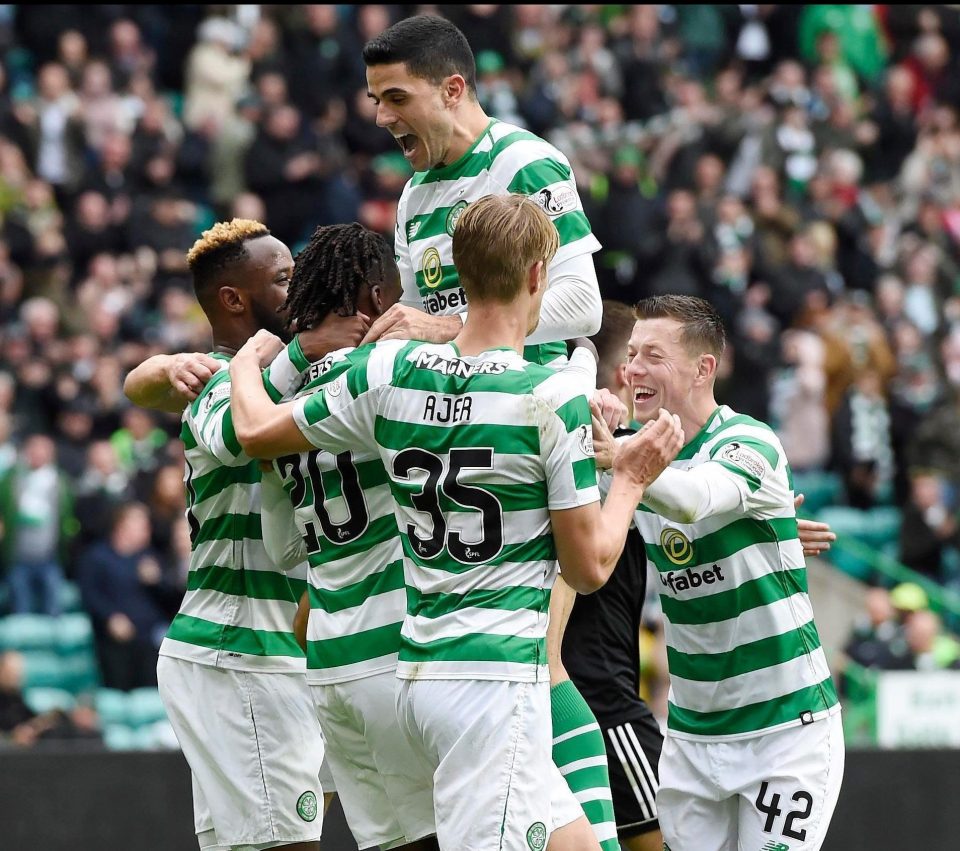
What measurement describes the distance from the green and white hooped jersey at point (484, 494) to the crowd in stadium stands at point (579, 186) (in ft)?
22.2

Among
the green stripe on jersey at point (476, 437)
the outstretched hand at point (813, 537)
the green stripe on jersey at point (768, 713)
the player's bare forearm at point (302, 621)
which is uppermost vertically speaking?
the green stripe on jersey at point (476, 437)

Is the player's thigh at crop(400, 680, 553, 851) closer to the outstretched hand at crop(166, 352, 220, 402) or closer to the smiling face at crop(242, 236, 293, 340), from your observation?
the outstretched hand at crop(166, 352, 220, 402)

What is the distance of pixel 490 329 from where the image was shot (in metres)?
4.31

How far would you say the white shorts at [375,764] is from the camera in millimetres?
4586

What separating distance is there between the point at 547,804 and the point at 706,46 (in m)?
13.5

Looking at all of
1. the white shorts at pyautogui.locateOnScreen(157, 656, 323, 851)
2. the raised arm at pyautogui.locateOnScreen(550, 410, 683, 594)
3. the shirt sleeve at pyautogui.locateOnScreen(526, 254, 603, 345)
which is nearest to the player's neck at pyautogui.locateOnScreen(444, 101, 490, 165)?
the shirt sleeve at pyautogui.locateOnScreen(526, 254, 603, 345)

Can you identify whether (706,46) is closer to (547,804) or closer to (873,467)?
(873,467)

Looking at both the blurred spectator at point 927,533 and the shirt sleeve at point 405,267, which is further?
the blurred spectator at point 927,533

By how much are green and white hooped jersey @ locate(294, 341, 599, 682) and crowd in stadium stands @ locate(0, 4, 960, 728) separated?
677cm

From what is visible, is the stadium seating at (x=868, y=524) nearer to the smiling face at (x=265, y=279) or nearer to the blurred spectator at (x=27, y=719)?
the blurred spectator at (x=27, y=719)

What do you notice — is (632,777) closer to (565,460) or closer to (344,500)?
(344,500)

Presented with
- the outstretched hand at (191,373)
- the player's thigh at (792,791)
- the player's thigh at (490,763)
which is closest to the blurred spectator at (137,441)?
the outstretched hand at (191,373)

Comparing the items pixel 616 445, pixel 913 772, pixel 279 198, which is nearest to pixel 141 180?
pixel 279 198

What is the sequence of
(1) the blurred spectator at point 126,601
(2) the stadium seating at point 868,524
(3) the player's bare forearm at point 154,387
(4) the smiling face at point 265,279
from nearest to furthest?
(3) the player's bare forearm at point 154,387 → (4) the smiling face at point 265,279 → (1) the blurred spectator at point 126,601 → (2) the stadium seating at point 868,524
